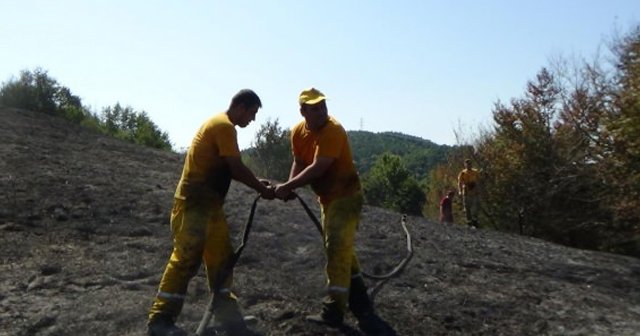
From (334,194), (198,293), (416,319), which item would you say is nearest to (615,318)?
(416,319)

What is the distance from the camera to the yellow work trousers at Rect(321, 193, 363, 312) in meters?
5.05

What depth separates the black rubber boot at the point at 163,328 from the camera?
15.6ft

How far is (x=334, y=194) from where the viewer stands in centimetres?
526

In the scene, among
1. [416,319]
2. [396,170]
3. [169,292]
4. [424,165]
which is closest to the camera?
[169,292]

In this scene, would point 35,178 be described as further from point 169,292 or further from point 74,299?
point 169,292

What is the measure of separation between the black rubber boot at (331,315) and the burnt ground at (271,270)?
109 millimetres

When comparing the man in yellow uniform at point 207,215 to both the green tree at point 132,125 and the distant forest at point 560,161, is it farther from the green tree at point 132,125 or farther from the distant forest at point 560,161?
the green tree at point 132,125

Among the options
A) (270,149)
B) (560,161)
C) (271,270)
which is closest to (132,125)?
(270,149)

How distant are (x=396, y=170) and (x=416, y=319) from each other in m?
50.6

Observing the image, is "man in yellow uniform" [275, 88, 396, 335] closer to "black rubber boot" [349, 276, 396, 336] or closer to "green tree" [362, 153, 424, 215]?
"black rubber boot" [349, 276, 396, 336]

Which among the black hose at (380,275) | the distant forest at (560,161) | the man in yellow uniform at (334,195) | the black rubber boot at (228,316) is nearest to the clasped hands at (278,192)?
the man in yellow uniform at (334,195)

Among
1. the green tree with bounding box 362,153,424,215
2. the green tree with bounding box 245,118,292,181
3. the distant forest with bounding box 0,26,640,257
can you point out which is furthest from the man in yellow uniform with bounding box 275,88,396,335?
the green tree with bounding box 362,153,424,215

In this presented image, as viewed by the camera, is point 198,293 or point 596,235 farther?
point 596,235

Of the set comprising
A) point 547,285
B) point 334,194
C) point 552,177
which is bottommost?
point 547,285
